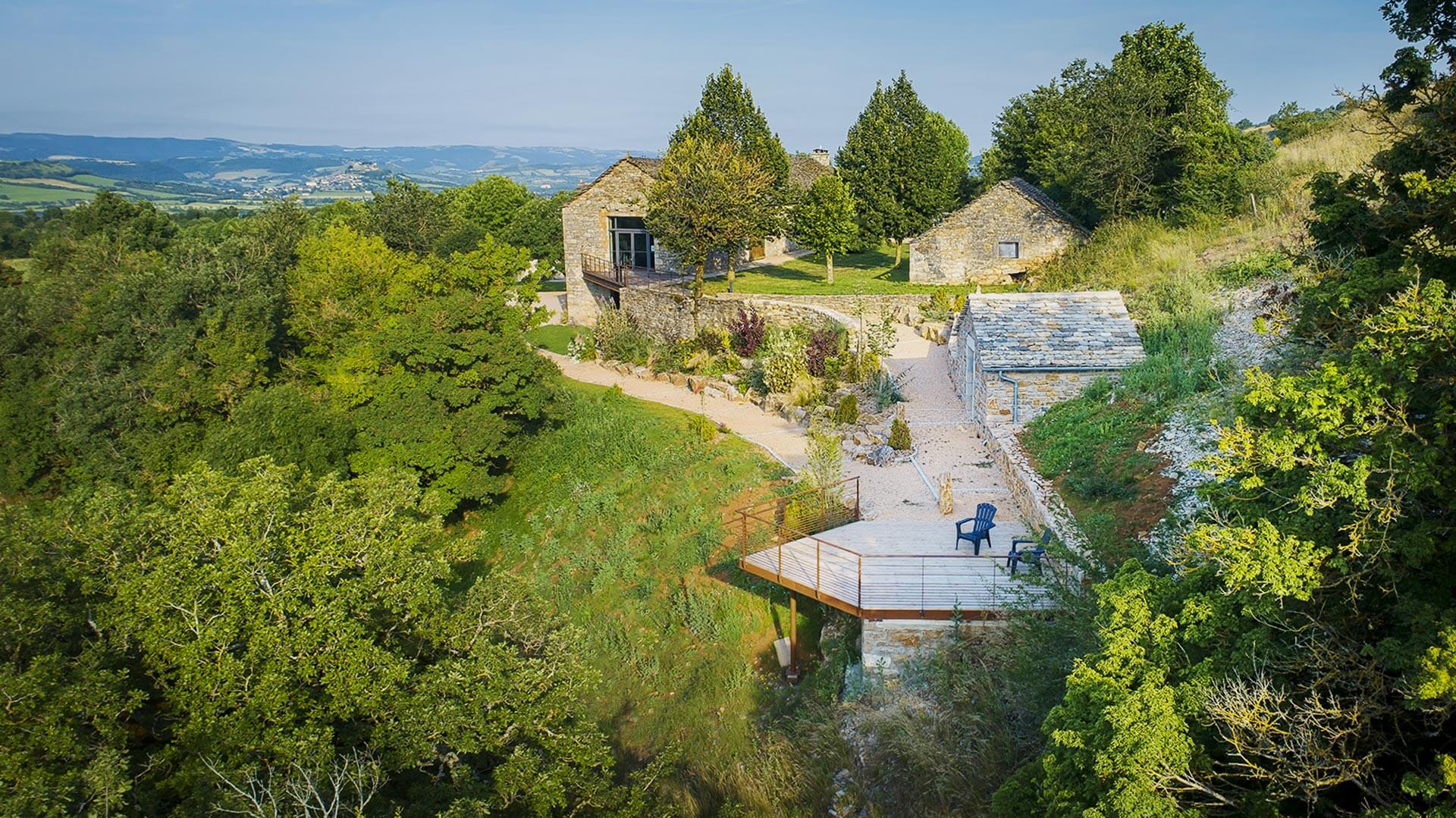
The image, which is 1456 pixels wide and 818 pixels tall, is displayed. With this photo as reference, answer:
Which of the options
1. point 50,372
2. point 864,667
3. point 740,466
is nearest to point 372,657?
point 864,667

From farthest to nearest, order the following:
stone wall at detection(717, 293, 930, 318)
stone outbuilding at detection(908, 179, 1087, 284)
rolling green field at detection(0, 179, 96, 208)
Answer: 1. rolling green field at detection(0, 179, 96, 208)
2. stone outbuilding at detection(908, 179, 1087, 284)
3. stone wall at detection(717, 293, 930, 318)

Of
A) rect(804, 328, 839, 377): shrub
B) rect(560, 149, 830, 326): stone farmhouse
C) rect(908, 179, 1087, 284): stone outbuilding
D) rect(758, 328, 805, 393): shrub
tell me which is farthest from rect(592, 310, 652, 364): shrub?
rect(908, 179, 1087, 284): stone outbuilding

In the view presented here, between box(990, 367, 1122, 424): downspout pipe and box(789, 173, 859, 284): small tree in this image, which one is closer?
box(990, 367, 1122, 424): downspout pipe

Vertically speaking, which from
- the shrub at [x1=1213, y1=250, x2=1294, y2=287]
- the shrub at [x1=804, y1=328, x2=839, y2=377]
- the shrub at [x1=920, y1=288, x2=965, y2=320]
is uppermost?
the shrub at [x1=1213, y1=250, x2=1294, y2=287]

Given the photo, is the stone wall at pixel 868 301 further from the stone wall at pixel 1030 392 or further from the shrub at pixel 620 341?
the stone wall at pixel 1030 392

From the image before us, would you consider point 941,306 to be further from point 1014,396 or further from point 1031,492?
point 1031,492

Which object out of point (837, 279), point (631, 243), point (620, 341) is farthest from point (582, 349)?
point (837, 279)

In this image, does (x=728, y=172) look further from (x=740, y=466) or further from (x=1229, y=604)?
(x=1229, y=604)

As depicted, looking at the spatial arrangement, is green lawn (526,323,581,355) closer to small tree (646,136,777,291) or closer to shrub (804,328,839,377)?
small tree (646,136,777,291)

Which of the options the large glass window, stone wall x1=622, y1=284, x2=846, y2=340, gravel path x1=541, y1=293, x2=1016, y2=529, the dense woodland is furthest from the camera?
the large glass window
